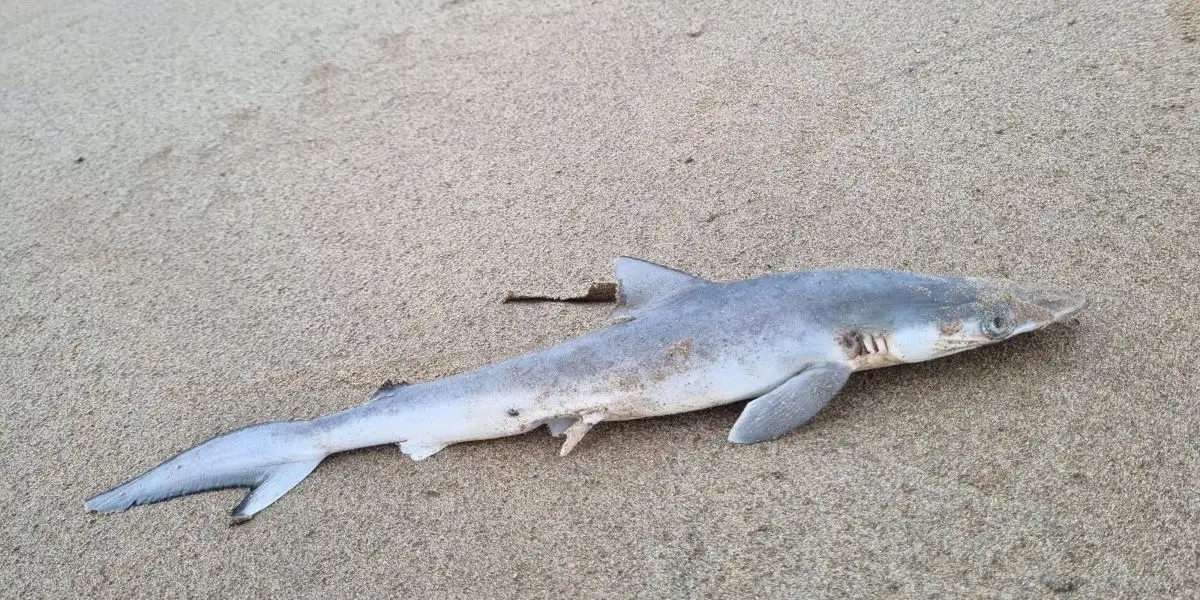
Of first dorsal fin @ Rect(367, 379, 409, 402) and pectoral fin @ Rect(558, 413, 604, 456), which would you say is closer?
pectoral fin @ Rect(558, 413, 604, 456)

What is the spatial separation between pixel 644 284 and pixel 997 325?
0.91 m

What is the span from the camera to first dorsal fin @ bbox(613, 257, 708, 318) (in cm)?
245

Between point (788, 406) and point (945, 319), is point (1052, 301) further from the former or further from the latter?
point (788, 406)

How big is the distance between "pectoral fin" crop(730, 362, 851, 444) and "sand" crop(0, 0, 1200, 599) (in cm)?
6

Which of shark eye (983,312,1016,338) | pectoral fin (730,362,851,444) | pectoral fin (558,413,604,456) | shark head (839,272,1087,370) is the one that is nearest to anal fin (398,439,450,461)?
pectoral fin (558,413,604,456)

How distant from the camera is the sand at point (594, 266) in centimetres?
206

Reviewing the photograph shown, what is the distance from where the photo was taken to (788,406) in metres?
2.18

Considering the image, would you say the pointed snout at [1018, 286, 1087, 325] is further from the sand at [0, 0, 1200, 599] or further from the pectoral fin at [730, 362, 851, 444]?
the pectoral fin at [730, 362, 851, 444]

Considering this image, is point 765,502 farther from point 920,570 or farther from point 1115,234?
point 1115,234

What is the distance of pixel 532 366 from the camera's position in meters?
2.33

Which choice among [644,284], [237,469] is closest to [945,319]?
[644,284]

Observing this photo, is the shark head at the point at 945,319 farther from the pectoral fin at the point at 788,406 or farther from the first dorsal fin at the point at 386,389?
the first dorsal fin at the point at 386,389

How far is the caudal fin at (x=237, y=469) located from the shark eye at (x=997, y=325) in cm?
175

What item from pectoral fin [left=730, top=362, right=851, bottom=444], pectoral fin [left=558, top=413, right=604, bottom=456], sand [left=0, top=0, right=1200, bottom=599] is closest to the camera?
sand [left=0, top=0, right=1200, bottom=599]
